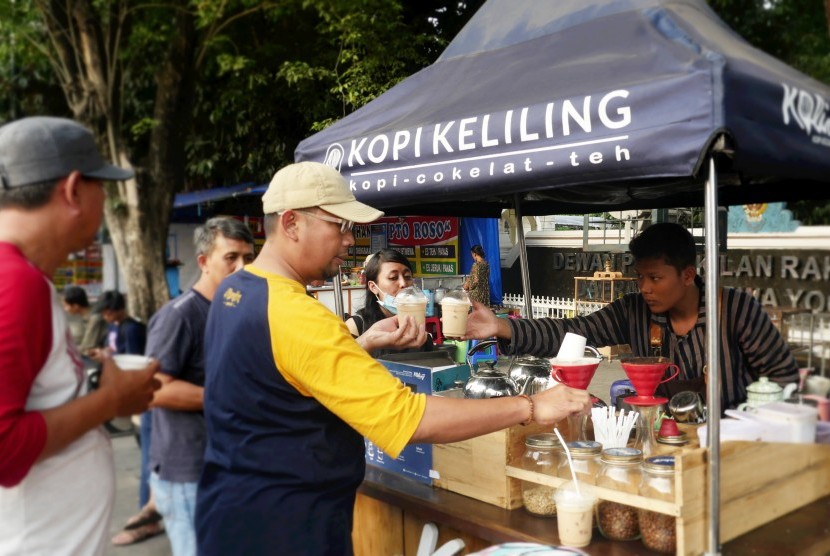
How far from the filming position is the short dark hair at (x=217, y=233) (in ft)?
11.0

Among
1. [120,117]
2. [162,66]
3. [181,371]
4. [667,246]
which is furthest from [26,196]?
[162,66]

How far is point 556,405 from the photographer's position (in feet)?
6.59

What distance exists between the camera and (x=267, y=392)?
1.88m

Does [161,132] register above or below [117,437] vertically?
above

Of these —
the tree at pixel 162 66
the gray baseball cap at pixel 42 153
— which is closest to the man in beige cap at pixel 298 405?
the gray baseball cap at pixel 42 153

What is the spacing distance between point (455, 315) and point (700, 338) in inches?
48.5

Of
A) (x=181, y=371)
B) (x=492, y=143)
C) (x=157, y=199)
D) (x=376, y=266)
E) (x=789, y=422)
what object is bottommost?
(x=789, y=422)

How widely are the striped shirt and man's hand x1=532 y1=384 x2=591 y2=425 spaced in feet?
4.55

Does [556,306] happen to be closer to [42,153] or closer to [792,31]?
[792,31]

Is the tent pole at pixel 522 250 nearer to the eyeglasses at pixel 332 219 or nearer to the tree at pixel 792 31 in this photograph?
the eyeglasses at pixel 332 219

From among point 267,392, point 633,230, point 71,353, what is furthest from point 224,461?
point 633,230

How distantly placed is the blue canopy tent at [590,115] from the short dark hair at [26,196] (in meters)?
1.45

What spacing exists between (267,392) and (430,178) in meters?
1.17

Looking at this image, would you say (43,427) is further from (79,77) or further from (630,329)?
(79,77)
